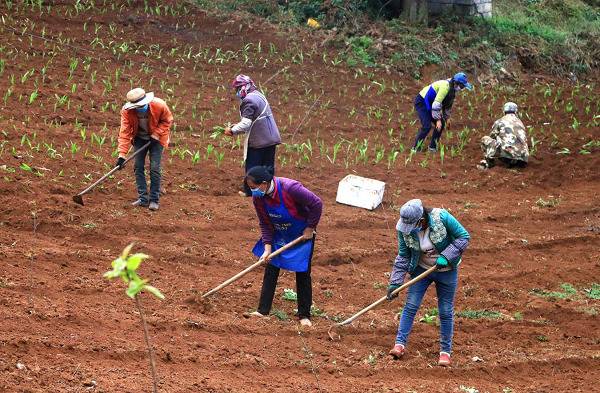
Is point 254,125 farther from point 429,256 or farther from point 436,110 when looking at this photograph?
point 429,256

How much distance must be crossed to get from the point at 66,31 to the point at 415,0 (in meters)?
7.54

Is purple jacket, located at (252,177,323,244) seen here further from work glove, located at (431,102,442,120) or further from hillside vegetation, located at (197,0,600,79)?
hillside vegetation, located at (197,0,600,79)

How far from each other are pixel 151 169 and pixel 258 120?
1.36 m

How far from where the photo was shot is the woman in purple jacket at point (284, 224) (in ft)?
27.3

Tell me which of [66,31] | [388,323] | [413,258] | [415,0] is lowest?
[388,323]

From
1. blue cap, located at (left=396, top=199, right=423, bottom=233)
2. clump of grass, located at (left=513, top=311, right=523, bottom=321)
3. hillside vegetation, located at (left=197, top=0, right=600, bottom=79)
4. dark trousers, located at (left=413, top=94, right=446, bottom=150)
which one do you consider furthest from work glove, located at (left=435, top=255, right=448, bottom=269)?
hillside vegetation, located at (left=197, top=0, right=600, bottom=79)

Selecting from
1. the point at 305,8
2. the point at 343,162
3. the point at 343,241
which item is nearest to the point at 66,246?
the point at 343,241

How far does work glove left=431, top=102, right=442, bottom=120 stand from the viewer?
1474 cm

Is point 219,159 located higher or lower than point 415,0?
lower

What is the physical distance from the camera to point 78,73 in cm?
1620

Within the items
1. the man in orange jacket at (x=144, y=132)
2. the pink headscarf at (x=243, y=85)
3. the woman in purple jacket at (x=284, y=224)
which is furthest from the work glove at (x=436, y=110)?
the woman in purple jacket at (x=284, y=224)

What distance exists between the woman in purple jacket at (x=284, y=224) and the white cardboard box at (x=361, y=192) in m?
4.01

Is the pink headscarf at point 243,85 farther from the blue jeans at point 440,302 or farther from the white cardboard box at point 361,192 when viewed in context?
the blue jeans at point 440,302

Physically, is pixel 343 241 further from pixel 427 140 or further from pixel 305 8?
pixel 305 8
